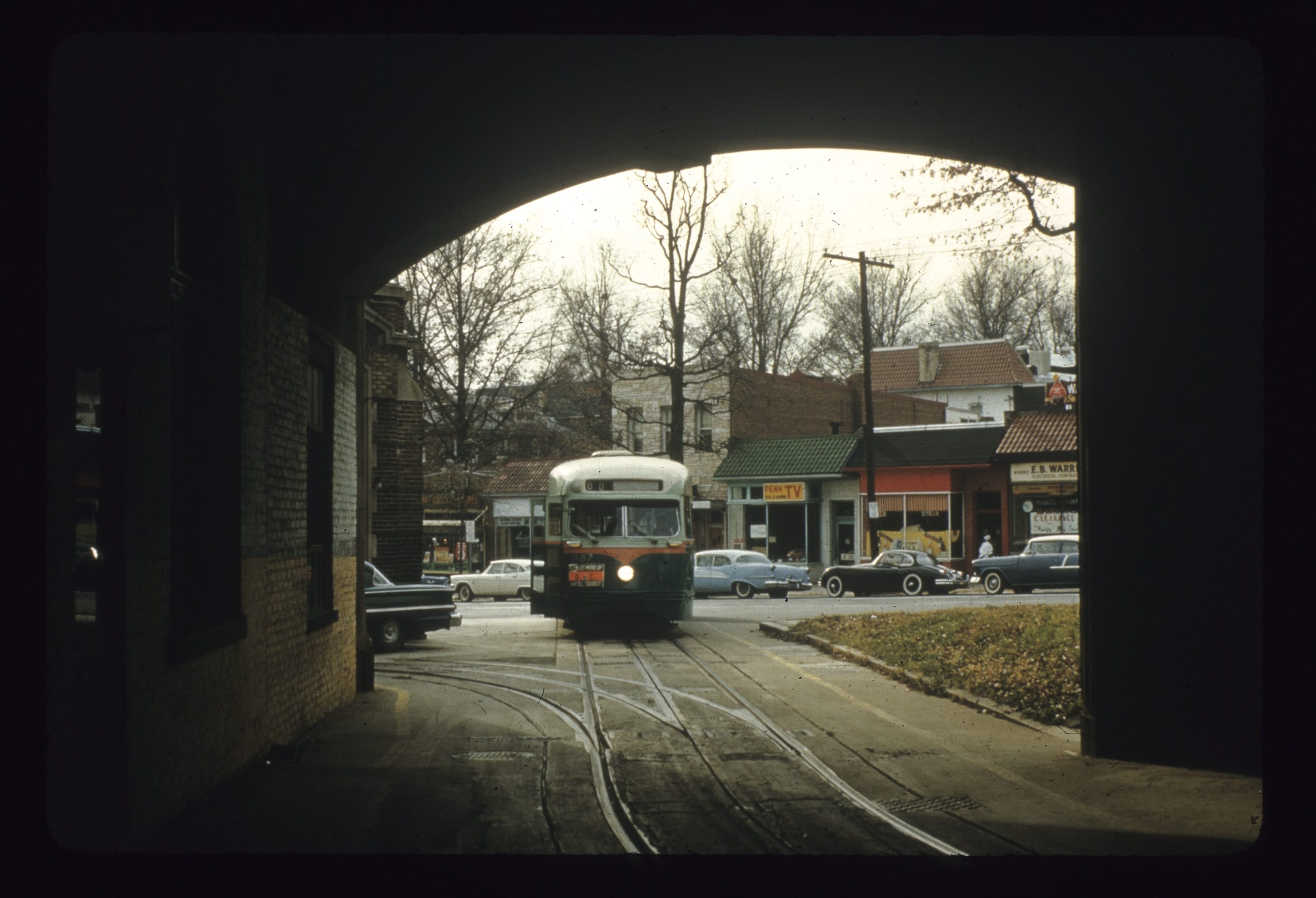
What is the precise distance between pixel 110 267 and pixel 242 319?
222 centimetres

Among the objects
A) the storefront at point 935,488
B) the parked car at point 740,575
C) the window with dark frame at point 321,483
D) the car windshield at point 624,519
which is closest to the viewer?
the window with dark frame at point 321,483

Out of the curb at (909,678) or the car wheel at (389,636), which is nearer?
the curb at (909,678)

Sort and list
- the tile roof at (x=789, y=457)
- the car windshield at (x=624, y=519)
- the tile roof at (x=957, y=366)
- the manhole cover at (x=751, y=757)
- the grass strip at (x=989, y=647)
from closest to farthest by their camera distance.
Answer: the manhole cover at (x=751, y=757) < the grass strip at (x=989, y=647) < the car windshield at (x=624, y=519) < the tile roof at (x=789, y=457) < the tile roof at (x=957, y=366)

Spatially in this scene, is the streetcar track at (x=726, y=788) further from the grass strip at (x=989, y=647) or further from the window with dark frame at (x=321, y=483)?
the window with dark frame at (x=321, y=483)

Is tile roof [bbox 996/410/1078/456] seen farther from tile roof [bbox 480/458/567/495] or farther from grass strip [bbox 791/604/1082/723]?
grass strip [bbox 791/604/1082/723]

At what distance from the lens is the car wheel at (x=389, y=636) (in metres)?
19.1

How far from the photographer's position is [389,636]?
19234mm

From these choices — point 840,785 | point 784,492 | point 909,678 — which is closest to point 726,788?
point 840,785

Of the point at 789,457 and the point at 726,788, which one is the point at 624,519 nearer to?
the point at 726,788

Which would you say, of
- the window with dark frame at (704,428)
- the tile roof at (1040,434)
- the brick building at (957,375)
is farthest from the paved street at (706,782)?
the brick building at (957,375)

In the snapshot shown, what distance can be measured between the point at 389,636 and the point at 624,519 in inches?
166

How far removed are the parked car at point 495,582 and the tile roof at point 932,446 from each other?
46.1 feet

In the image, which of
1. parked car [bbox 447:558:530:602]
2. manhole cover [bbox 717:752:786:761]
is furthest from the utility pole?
manhole cover [bbox 717:752:786:761]

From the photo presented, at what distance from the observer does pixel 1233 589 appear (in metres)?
8.16
